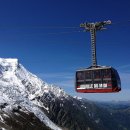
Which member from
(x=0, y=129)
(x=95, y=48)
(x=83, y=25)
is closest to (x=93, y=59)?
(x=95, y=48)

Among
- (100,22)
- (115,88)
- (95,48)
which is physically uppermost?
(100,22)

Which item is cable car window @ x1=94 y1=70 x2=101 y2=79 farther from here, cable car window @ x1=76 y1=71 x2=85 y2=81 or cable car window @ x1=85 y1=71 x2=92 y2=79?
cable car window @ x1=76 y1=71 x2=85 y2=81

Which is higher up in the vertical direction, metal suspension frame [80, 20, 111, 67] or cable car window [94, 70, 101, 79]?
metal suspension frame [80, 20, 111, 67]

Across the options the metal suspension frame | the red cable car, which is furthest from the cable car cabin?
the metal suspension frame

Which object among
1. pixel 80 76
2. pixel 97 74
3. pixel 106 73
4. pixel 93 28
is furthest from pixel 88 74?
pixel 93 28

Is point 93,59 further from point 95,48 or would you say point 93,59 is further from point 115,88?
point 115,88

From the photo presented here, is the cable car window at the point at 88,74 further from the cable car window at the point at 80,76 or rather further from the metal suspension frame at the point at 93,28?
the metal suspension frame at the point at 93,28

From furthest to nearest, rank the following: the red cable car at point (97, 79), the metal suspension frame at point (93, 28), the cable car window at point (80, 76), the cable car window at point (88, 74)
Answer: the cable car window at point (80, 76), the cable car window at point (88, 74), the red cable car at point (97, 79), the metal suspension frame at point (93, 28)

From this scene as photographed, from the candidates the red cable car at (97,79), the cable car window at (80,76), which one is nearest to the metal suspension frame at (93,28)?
the red cable car at (97,79)

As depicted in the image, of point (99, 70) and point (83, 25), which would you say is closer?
point (83, 25)
